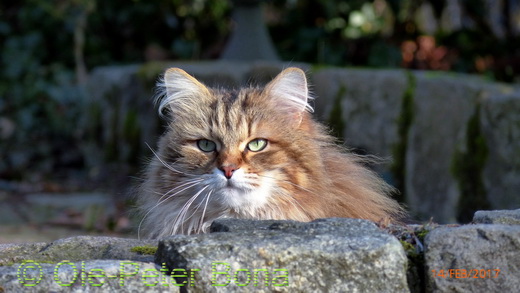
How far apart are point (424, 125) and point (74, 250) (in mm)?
3681

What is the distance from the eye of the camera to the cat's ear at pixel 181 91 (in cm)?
331

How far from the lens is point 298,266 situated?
2025mm

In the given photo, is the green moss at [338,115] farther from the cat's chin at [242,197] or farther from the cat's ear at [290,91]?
the cat's chin at [242,197]

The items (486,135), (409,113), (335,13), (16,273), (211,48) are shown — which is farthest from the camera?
(211,48)

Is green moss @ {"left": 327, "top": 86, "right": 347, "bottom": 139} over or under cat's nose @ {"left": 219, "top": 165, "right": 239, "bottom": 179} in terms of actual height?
under

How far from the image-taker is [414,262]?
7.14 feet

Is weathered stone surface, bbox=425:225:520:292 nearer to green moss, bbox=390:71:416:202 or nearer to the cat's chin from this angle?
the cat's chin

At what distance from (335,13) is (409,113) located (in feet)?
9.61

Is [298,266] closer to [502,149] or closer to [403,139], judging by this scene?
[502,149]

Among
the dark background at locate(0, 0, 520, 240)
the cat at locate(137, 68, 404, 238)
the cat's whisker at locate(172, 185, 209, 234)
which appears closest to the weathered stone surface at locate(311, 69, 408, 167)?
the dark background at locate(0, 0, 520, 240)

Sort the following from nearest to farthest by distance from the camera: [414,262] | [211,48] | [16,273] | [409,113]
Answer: [16,273]
[414,262]
[409,113]
[211,48]

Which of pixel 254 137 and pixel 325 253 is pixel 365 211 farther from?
pixel 325 253

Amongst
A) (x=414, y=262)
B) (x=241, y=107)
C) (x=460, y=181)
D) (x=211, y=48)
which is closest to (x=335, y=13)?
(x=211, y=48)

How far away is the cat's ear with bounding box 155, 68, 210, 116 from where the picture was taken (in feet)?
10.9
